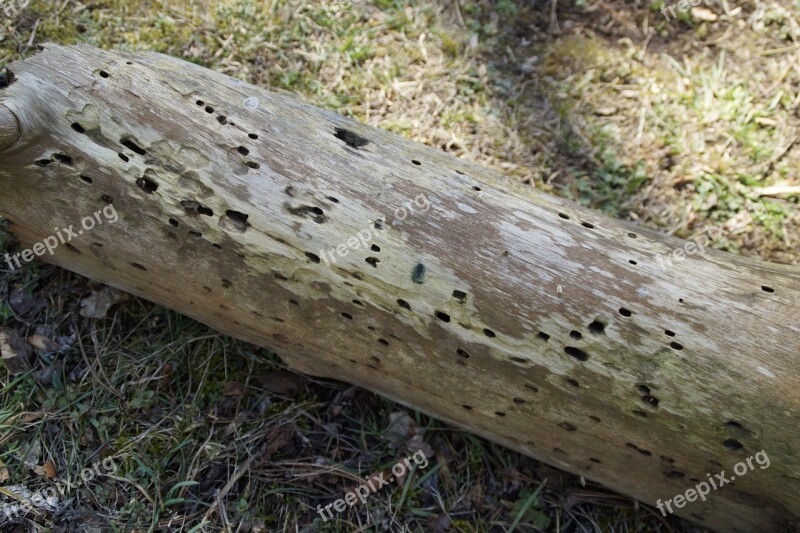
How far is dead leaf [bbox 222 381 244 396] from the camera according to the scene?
3.09m

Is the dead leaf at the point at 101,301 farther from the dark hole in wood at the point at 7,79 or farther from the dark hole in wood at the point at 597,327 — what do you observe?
the dark hole in wood at the point at 597,327

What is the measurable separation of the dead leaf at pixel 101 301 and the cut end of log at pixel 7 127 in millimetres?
999

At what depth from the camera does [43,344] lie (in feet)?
10.3

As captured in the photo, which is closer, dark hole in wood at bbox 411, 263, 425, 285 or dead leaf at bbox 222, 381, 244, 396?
dark hole in wood at bbox 411, 263, 425, 285

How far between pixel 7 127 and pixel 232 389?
155 cm

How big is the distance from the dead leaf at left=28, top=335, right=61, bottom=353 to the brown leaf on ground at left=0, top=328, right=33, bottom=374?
0.10 feet

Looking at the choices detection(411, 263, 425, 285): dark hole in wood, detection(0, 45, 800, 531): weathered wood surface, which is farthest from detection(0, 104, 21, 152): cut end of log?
detection(411, 263, 425, 285): dark hole in wood

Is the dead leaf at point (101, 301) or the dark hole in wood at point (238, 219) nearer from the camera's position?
the dark hole in wood at point (238, 219)

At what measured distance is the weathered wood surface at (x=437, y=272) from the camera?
2385mm

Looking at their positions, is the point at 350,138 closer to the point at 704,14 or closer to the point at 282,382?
the point at 282,382

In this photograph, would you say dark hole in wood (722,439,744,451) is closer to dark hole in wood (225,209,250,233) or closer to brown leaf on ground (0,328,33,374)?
dark hole in wood (225,209,250,233)

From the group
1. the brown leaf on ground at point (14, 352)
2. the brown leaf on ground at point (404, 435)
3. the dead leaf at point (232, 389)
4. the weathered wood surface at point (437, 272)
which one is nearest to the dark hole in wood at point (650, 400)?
the weathered wood surface at point (437, 272)

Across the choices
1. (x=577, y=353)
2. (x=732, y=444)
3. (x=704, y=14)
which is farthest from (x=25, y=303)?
(x=704, y=14)

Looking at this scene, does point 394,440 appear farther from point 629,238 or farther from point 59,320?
point 59,320
